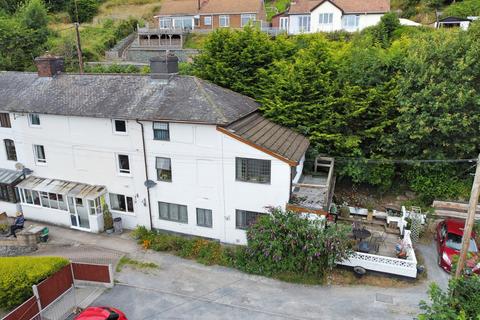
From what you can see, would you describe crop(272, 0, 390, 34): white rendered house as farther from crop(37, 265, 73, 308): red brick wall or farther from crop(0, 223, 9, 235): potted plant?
crop(37, 265, 73, 308): red brick wall

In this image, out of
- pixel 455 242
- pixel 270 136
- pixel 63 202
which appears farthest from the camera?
pixel 63 202

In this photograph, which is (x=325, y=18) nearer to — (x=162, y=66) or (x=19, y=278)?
(x=162, y=66)

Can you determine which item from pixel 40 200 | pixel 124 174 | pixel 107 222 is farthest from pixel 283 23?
pixel 40 200

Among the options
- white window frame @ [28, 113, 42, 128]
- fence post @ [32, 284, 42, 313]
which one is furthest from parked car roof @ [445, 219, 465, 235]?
white window frame @ [28, 113, 42, 128]

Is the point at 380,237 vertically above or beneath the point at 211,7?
beneath

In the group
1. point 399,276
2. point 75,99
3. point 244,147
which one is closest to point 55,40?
point 75,99

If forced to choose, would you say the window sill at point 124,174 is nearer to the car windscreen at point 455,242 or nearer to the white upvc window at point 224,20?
the car windscreen at point 455,242
